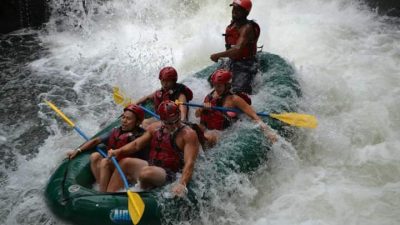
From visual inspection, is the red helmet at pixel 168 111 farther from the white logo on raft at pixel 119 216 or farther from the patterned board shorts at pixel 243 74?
the patterned board shorts at pixel 243 74

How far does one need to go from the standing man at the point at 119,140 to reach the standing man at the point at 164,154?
0.08 m

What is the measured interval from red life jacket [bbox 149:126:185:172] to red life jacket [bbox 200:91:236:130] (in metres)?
0.83

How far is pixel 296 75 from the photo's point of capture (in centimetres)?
572

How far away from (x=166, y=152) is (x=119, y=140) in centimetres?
52

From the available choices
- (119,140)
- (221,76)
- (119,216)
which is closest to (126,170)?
(119,140)

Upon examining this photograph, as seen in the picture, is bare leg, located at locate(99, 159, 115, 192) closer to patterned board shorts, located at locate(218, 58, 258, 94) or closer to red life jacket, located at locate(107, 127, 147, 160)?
red life jacket, located at locate(107, 127, 147, 160)

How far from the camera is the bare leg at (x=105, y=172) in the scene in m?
3.90

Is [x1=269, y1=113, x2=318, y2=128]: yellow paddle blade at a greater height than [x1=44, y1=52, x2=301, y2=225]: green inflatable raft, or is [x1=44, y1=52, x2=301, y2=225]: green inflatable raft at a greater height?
[x1=269, y1=113, x2=318, y2=128]: yellow paddle blade

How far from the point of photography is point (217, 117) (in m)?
4.52

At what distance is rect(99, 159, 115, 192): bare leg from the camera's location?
154 inches

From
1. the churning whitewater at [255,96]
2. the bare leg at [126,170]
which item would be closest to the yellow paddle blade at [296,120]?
the churning whitewater at [255,96]

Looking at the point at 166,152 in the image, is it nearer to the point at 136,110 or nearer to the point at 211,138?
the point at 136,110

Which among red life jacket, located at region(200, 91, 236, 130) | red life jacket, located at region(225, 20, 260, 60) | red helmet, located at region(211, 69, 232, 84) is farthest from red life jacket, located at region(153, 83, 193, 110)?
red life jacket, located at region(225, 20, 260, 60)

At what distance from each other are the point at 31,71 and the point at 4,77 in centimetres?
50
